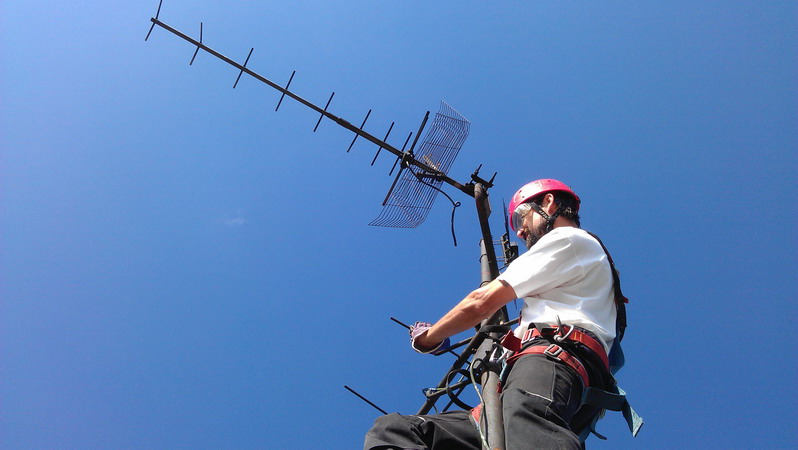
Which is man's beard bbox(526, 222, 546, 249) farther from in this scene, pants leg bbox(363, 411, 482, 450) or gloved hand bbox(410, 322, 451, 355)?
pants leg bbox(363, 411, 482, 450)

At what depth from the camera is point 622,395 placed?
10.3 ft

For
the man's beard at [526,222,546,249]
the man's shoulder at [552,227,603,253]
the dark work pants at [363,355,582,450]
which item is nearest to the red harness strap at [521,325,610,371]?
the dark work pants at [363,355,582,450]

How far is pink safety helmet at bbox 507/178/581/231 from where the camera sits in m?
4.42

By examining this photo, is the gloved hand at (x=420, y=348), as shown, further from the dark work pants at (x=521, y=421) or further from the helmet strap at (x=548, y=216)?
the helmet strap at (x=548, y=216)

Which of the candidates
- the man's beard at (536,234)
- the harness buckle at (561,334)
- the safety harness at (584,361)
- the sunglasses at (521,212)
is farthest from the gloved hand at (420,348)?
the sunglasses at (521,212)

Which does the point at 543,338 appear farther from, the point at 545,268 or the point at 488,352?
the point at 488,352

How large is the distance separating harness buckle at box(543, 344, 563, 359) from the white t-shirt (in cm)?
20

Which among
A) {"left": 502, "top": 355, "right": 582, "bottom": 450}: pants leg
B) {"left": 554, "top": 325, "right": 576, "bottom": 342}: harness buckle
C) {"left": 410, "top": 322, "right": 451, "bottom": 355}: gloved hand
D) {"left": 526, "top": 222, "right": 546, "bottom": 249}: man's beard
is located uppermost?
{"left": 526, "top": 222, "right": 546, "bottom": 249}: man's beard

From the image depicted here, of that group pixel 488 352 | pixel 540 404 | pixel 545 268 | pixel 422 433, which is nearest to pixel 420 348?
pixel 488 352

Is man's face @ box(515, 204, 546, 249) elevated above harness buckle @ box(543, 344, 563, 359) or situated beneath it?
elevated above

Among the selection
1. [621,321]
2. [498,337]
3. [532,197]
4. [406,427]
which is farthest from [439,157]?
[406,427]

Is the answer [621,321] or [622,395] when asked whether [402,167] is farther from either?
[622,395]

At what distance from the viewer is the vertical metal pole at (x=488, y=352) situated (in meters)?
3.25

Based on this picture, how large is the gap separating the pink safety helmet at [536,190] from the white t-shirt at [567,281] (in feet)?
3.45
